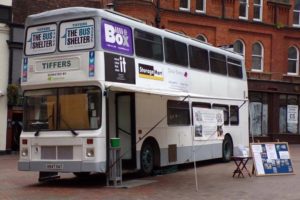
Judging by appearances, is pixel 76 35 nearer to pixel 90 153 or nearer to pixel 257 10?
pixel 90 153

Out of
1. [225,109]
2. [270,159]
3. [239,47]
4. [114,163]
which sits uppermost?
[239,47]

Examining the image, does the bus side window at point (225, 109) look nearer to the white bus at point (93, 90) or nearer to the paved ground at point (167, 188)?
the paved ground at point (167, 188)

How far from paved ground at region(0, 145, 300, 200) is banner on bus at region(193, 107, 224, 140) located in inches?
54.5

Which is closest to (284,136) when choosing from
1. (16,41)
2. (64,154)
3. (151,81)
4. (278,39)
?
(278,39)

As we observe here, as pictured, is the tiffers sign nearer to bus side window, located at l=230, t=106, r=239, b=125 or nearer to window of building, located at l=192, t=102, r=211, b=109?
window of building, located at l=192, t=102, r=211, b=109

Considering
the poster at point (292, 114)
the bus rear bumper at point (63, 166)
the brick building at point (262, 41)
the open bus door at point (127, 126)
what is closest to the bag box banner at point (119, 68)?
the open bus door at point (127, 126)

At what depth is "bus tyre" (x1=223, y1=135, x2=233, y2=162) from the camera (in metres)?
22.9

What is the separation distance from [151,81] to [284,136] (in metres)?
24.8

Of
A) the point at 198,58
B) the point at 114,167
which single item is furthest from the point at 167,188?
the point at 198,58

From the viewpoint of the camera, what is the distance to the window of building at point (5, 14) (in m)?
27.8

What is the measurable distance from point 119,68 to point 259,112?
2516 cm

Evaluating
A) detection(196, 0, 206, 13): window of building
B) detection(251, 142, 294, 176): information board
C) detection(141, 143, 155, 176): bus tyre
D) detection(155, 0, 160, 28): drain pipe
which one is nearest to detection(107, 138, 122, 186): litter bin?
detection(141, 143, 155, 176): bus tyre

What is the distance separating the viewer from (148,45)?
661 inches

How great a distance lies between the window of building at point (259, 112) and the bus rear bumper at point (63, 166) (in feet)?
82.3
